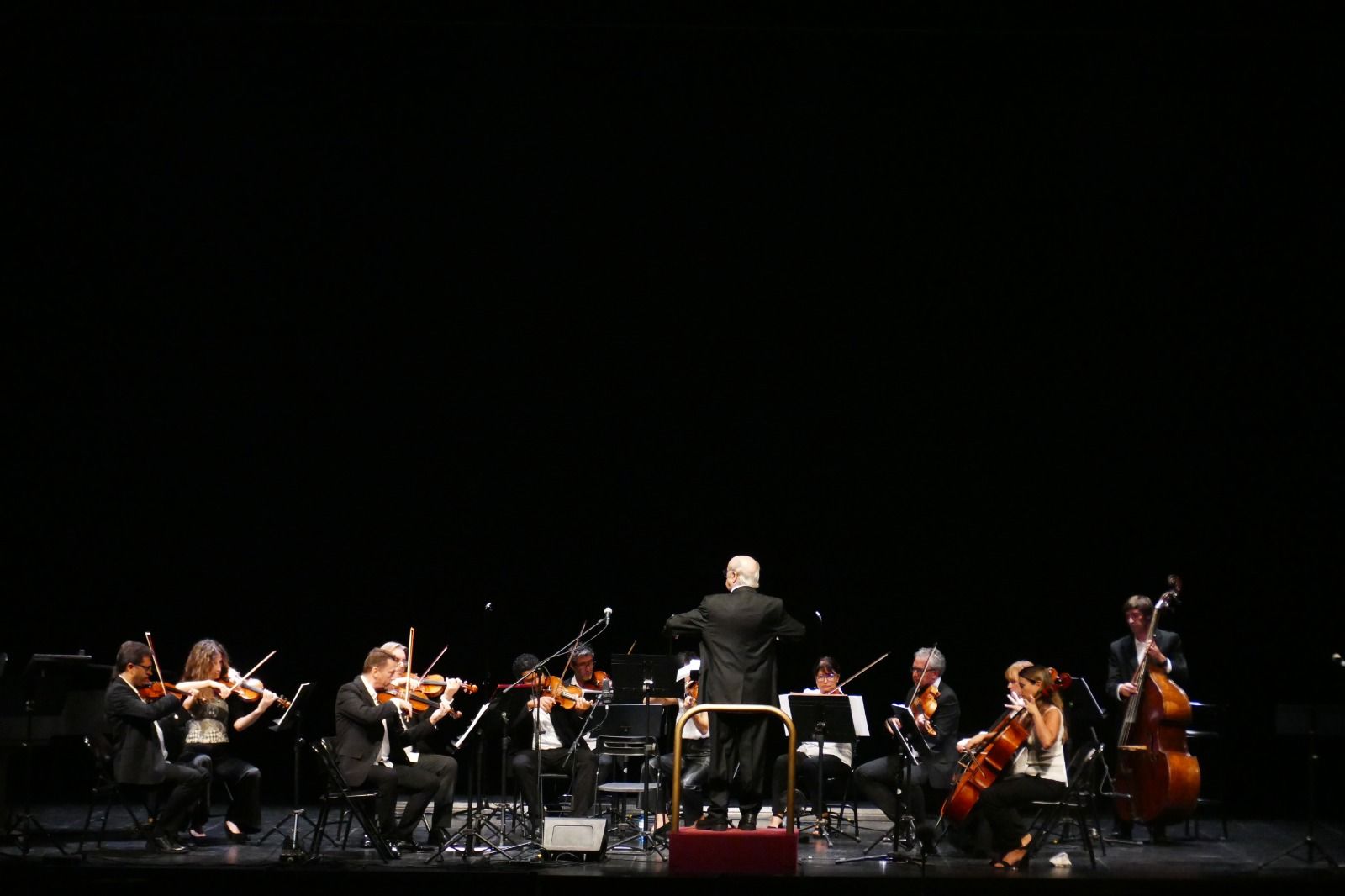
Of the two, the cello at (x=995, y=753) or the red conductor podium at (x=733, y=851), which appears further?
the cello at (x=995, y=753)

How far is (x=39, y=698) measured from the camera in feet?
26.1

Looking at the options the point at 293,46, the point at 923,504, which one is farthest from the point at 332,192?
the point at 923,504

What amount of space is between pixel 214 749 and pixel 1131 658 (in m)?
6.15

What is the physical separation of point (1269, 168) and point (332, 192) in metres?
7.54

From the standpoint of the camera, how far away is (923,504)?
10258mm

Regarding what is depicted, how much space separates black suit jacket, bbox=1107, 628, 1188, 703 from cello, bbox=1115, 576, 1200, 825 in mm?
503

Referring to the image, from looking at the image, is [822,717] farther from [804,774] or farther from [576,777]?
[576,777]

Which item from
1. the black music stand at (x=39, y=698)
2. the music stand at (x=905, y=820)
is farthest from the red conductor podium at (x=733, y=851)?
the black music stand at (x=39, y=698)

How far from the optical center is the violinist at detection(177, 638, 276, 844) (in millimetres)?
8086

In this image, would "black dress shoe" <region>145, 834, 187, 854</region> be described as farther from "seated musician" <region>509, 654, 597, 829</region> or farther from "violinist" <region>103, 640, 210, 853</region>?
"seated musician" <region>509, 654, 597, 829</region>

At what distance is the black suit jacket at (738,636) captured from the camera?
251 inches

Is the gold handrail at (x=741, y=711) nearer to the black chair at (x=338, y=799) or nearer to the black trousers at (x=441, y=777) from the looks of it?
the black chair at (x=338, y=799)

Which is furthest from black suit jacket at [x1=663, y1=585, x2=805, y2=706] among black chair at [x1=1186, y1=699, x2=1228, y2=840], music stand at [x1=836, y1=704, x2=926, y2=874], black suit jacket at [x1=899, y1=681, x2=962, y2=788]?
black chair at [x1=1186, y1=699, x2=1228, y2=840]

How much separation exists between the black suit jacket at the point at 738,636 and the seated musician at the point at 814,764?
2.09 m
